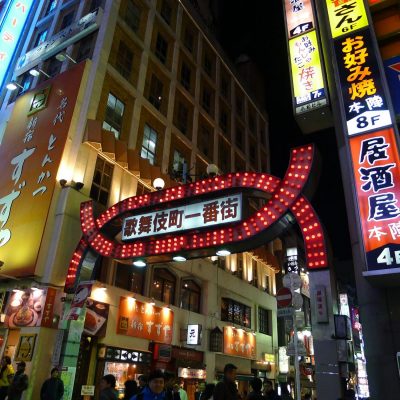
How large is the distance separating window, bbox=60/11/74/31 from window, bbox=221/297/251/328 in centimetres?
2076

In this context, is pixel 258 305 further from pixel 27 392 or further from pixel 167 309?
pixel 27 392

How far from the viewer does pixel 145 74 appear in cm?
2417

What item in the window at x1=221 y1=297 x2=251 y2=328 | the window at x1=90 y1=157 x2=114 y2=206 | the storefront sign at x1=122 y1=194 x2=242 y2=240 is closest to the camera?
the storefront sign at x1=122 y1=194 x2=242 y2=240

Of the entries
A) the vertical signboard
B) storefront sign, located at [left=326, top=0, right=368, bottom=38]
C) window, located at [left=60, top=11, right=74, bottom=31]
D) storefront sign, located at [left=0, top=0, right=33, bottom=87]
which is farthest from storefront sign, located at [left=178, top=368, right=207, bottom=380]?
window, located at [left=60, top=11, right=74, bottom=31]

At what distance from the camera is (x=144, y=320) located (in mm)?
19391

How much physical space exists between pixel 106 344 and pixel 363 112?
1373 centimetres

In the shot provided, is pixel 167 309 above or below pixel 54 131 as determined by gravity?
below

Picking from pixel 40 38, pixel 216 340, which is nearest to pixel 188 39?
pixel 40 38

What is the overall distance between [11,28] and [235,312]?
75.9ft

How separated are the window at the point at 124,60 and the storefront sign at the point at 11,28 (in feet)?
19.0

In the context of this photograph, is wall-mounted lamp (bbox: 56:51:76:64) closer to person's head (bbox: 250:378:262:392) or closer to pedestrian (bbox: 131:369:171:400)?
person's head (bbox: 250:378:262:392)

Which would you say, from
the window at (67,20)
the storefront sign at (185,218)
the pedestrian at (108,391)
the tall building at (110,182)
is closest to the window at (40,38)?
the tall building at (110,182)

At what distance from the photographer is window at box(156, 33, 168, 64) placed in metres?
26.7

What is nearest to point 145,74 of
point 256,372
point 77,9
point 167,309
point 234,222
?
point 77,9
